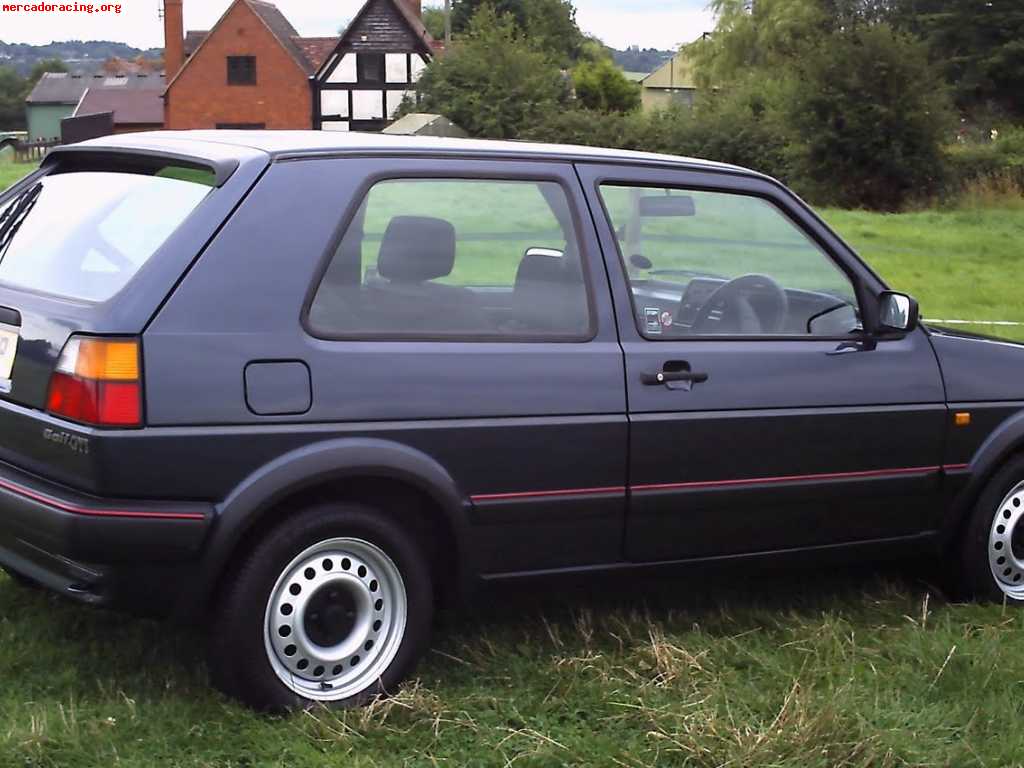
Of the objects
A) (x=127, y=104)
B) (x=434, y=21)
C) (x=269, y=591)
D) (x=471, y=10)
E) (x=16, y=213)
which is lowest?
(x=269, y=591)

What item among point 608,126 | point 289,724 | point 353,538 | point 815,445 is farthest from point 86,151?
point 608,126

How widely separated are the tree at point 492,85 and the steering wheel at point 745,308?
4791 centimetres

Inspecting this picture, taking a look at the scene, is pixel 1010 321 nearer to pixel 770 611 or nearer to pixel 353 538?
pixel 770 611

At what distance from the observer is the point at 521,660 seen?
4426 mm

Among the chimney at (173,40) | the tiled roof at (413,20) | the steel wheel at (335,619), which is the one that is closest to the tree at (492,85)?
the tiled roof at (413,20)

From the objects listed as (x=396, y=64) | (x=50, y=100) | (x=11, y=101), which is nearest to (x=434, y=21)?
(x=50, y=100)

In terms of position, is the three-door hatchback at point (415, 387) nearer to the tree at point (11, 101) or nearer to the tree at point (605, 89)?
the tree at point (605, 89)

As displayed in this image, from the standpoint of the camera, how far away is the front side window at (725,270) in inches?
185

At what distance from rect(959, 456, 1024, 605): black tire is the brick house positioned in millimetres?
62709

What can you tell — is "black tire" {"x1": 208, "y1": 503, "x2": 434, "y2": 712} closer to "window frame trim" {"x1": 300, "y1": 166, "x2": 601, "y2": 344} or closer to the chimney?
"window frame trim" {"x1": 300, "y1": 166, "x2": 601, "y2": 344}

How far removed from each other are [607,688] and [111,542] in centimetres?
147

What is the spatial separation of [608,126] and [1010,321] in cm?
3702

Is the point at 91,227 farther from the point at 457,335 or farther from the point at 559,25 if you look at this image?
the point at 559,25

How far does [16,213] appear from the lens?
15.1 ft
